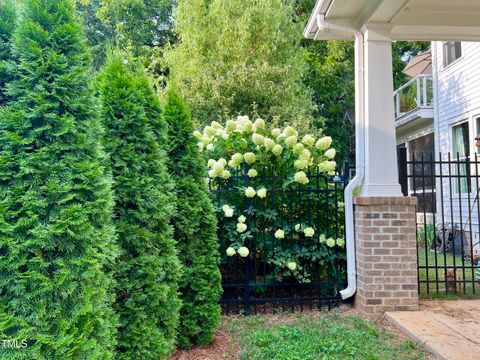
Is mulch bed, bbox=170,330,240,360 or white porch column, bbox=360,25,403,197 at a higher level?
white porch column, bbox=360,25,403,197

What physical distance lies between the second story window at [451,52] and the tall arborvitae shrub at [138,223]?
28.7 ft

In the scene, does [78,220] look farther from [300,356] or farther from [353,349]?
[353,349]

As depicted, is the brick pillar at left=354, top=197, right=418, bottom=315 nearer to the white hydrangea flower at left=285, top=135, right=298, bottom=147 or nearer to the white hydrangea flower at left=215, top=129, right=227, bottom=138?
the white hydrangea flower at left=285, top=135, right=298, bottom=147

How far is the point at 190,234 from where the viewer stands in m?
2.84

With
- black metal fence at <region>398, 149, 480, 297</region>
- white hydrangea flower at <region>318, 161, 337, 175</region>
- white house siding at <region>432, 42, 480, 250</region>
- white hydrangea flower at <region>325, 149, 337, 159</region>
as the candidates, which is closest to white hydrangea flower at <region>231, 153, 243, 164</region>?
white hydrangea flower at <region>318, 161, 337, 175</region>

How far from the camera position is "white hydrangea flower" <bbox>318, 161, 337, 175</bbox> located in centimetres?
414

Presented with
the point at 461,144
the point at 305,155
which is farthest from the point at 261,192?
the point at 461,144

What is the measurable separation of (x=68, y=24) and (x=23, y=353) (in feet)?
4.87

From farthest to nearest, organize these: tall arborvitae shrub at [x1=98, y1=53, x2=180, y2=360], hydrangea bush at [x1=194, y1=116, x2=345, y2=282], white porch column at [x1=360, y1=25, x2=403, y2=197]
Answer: hydrangea bush at [x1=194, y1=116, x2=345, y2=282], white porch column at [x1=360, y1=25, x2=403, y2=197], tall arborvitae shrub at [x1=98, y1=53, x2=180, y2=360]

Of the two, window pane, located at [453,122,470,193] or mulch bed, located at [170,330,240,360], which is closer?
mulch bed, located at [170,330,240,360]

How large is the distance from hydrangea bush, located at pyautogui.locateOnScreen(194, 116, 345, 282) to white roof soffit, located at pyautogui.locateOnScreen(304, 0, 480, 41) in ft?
4.46

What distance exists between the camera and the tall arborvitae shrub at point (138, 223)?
2117 mm

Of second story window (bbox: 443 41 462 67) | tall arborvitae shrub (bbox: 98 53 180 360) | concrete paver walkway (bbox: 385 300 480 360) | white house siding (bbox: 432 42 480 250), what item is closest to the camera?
tall arborvitae shrub (bbox: 98 53 180 360)

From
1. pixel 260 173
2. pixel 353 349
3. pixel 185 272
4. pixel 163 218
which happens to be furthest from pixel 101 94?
pixel 353 349
